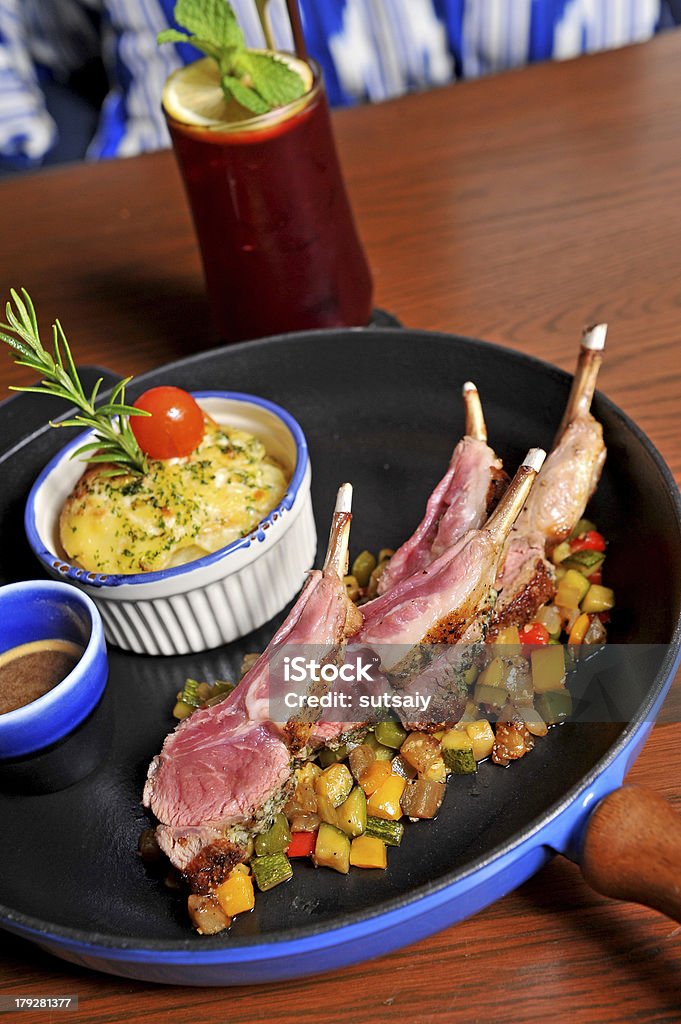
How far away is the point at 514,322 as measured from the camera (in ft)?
7.31

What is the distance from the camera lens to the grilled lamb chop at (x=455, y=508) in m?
1.53

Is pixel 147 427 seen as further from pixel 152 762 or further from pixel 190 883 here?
pixel 190 883

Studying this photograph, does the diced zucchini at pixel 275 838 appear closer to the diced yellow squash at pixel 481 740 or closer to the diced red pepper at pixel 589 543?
the diced yellow squash at pixel 481 740

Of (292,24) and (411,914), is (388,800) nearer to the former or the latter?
(411,914)

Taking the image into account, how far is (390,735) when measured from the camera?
138 centimetres

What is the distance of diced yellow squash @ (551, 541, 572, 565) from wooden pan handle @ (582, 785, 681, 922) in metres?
0.52

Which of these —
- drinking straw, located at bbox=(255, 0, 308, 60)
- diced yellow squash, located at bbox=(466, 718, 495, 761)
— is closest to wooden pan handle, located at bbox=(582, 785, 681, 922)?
diced yellow squash, located at bbox=(466, 718, 495, 761)

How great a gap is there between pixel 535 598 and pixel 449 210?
147cm

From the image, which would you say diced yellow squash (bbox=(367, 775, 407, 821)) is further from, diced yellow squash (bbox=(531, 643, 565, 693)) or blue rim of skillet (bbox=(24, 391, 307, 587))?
blue rim of skillet (bbox=(24, 391, 307, 587))

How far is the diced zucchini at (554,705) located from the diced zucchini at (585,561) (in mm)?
260

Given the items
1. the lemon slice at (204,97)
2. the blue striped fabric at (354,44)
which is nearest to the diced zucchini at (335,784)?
the lemon slice at (204,97)

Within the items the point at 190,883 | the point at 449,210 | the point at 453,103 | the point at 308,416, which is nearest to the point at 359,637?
the point at 190,883

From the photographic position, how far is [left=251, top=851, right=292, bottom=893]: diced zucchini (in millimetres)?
1244

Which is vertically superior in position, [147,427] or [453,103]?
[147,427]
